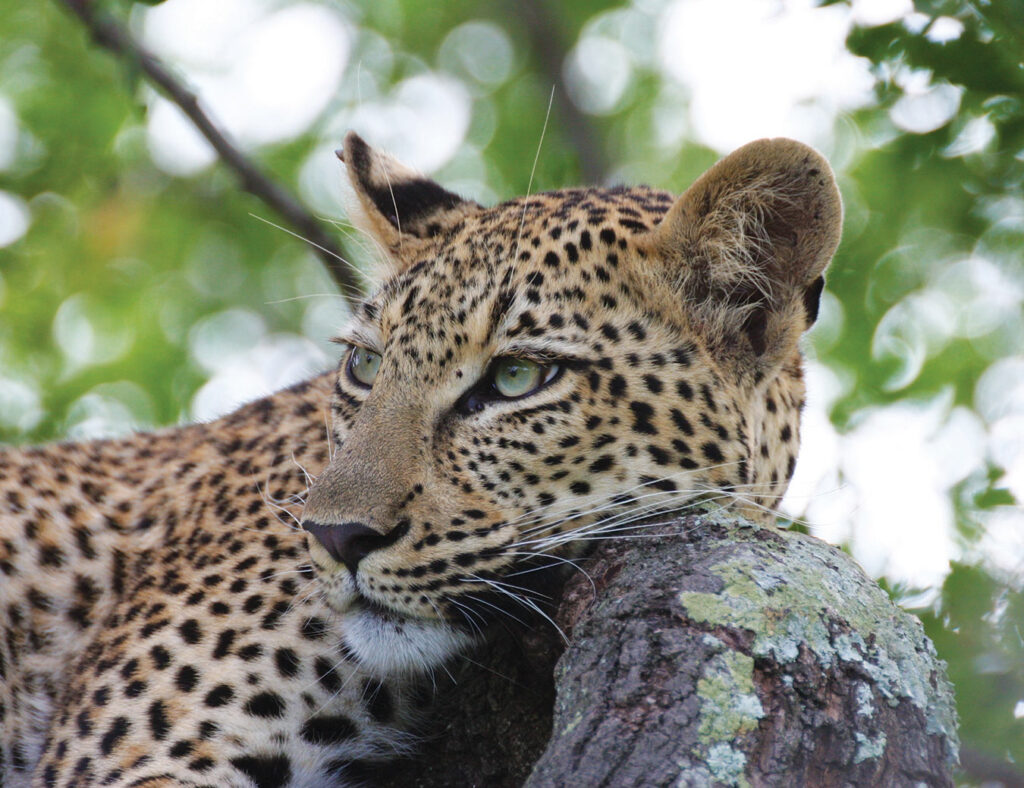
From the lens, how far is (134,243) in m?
13.8

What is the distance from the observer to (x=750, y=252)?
5.41 m

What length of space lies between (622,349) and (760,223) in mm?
884

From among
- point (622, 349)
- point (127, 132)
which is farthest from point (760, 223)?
point (127, 132)

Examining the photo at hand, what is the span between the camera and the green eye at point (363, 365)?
5.92m

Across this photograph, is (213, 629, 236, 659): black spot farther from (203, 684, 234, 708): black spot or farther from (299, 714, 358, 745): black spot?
(299, 714, 358, 745): black spot

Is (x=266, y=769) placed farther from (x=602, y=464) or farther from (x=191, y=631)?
(x=602, y=464)

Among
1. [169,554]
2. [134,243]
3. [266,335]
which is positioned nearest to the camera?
[169,554]

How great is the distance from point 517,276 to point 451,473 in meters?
1.02

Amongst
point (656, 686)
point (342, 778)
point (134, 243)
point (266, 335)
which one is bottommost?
point (342, 778)

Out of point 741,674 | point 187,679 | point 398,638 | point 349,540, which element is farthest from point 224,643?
point 741,674

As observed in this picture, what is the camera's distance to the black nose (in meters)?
4.74

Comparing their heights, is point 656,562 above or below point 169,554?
below

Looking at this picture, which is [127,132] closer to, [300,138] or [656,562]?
[300,138]

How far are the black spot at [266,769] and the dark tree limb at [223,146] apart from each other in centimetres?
300
